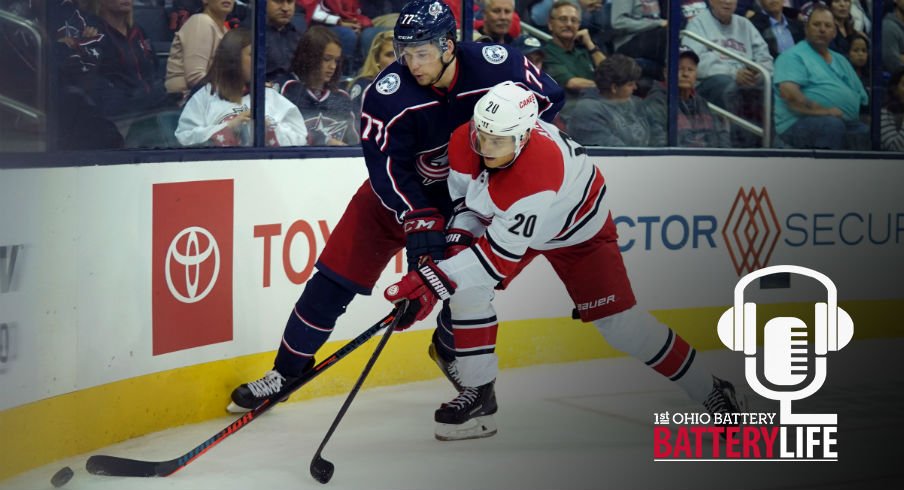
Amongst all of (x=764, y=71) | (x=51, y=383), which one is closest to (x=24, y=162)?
(x=51, y=383)

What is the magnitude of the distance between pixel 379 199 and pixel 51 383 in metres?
1.05

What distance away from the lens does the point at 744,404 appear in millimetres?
3617

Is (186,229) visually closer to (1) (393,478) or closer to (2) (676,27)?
(1) (393,478)

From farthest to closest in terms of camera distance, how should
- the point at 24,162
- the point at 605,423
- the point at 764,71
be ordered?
the point at 764,71 → the point at 605,423 → the point at 24,162

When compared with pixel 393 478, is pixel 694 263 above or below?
above

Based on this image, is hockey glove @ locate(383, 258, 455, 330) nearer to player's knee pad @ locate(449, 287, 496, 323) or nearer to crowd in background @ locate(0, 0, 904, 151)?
player's knee pad @ locate(449, 287, 496, 323)

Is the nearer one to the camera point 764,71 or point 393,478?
point 393,478

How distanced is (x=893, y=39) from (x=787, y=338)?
1544 mm

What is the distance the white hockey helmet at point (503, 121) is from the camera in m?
3.02

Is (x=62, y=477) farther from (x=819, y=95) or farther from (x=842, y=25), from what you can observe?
(x=842, y=25)

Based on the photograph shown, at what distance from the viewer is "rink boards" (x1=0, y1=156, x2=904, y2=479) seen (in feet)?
10.2

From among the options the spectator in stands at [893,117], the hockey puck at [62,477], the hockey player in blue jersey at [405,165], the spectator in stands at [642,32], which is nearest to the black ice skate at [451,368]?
the hockey player in blue jersey at [405,165]

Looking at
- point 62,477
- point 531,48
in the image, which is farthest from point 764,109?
point 62,477

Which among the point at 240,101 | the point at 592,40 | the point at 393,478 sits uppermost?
the point at 592,40
